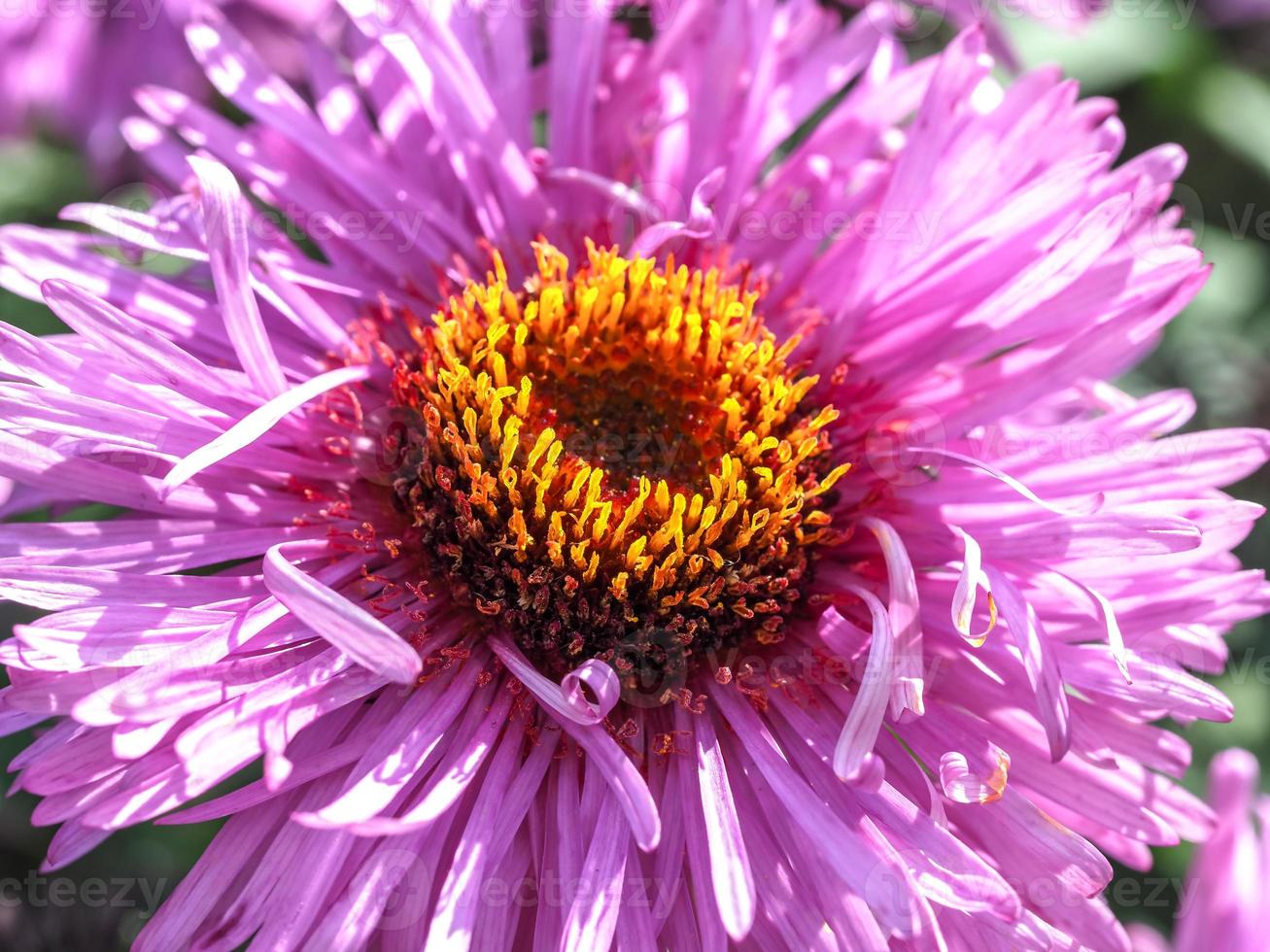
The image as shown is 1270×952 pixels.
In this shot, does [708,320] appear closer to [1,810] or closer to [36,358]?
[36,358]

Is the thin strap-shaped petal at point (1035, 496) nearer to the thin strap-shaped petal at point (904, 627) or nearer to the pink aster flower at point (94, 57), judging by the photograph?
the thin strap-shaped petal at point (904, 627)

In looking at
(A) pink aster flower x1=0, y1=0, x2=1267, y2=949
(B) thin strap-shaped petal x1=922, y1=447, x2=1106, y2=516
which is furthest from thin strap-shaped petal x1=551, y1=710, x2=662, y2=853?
(B) thin strap-shaped petal x1=922, y1=447, x2=1106, y2=516

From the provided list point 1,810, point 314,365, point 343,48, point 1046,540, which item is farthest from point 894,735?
point 1,810

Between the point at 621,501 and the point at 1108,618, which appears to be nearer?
the point at 1108,618

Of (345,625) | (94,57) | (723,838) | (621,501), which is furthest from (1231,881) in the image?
(94,57)

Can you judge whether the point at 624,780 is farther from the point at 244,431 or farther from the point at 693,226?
the point at 693,226

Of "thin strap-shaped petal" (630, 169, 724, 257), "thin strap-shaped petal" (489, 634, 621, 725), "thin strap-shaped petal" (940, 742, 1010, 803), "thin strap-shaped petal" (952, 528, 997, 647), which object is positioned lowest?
"thin strap-shaped petal" (489, 634, 621, 725)

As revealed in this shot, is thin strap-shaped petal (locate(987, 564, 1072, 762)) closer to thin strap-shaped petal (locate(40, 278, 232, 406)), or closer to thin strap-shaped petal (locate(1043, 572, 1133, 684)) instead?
thin strap-shaped petal (locate(1043, 572, 1133, 684))
